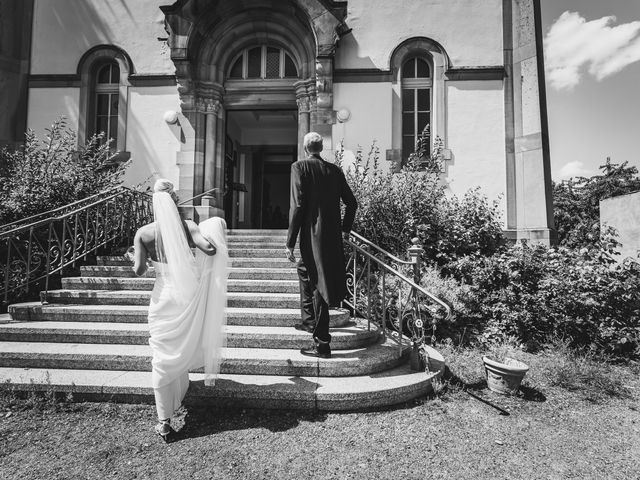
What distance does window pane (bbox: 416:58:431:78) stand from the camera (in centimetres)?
887

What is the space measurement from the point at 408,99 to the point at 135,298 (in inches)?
295

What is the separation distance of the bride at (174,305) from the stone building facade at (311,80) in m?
6.00

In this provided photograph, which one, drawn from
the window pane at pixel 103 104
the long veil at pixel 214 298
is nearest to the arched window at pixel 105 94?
the window pane at pixel 103 104

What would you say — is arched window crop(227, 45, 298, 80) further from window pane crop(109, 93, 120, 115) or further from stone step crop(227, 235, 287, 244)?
stone step crop(227, 235, 287, 244)

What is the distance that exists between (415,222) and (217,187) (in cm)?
499

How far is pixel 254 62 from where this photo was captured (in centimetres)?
919

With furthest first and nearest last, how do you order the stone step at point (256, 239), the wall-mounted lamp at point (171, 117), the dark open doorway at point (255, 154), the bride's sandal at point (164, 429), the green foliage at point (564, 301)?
the dark open doorway at point (255, 154) < the wall-mounted lamp at point (171, 117) < the stone step at point (256, 239) < the green foliage at point (564, 301) < the bride's sandal at point (164, 429)

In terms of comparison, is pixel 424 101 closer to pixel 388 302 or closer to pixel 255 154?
pixel 388 302

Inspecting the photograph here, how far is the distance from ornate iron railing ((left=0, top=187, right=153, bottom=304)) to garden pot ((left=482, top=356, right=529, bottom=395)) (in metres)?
5.84

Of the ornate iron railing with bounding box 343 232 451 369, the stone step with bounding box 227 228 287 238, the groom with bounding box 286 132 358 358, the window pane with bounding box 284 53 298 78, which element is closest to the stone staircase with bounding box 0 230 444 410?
the ornate iron railing with bounding box 343 232 451 369

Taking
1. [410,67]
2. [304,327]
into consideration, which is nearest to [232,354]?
[304,327]

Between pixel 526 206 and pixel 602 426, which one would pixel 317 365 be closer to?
pixel 602 426

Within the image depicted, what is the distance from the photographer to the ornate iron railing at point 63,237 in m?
5.43

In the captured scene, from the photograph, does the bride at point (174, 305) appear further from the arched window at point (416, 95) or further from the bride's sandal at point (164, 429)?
the arched window at point (416, 95)
